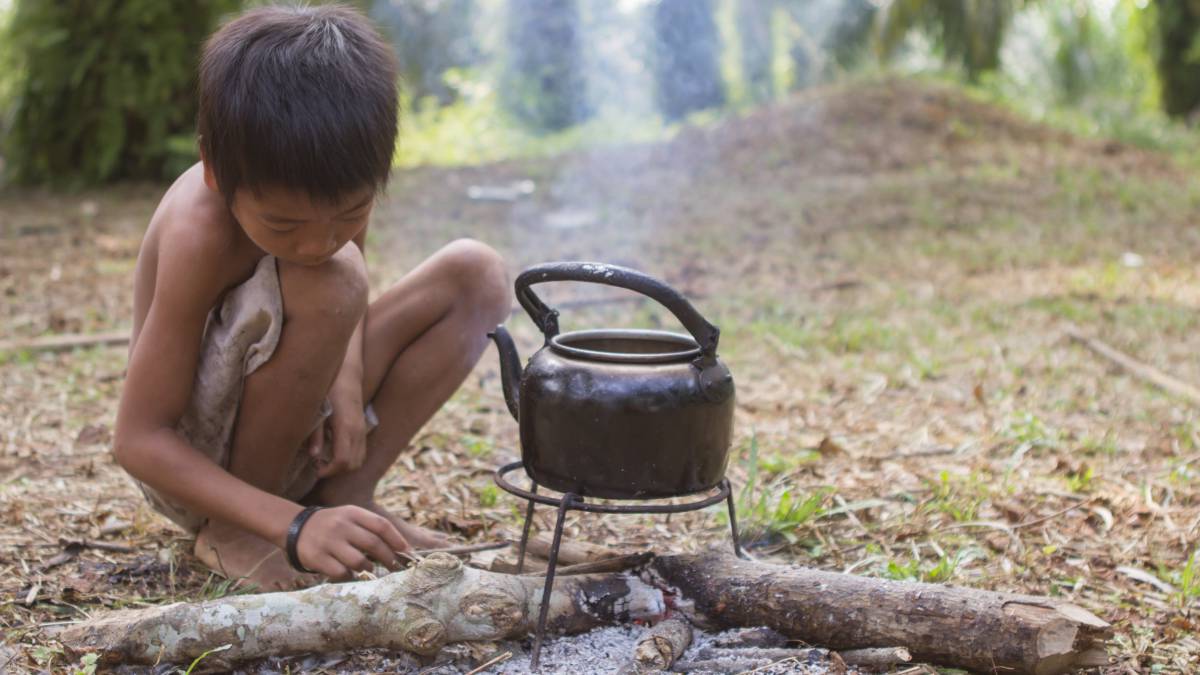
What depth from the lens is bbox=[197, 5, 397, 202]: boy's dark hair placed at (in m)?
1.93

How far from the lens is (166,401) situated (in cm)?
217

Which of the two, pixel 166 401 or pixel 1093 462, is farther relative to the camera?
pixel 1093 462

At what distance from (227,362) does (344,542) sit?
0.51 meters

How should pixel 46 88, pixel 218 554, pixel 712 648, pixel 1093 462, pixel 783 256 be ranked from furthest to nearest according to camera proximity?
pixel 46 88 → pixel 783 256 → pixel 1093 462 → pixel 218 554 → pixel 712 648

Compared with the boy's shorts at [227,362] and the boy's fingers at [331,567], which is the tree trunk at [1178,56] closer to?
the boy's shorts at [227,362]

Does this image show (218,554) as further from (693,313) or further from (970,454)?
(970,454)

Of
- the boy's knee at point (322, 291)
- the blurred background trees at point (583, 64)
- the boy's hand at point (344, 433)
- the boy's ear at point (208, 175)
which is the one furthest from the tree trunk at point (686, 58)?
the boy's ear at point (208, 175)

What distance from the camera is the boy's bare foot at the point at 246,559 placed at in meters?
2.37

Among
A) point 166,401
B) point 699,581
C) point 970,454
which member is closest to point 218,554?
point 166,401

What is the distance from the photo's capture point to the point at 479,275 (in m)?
2.58

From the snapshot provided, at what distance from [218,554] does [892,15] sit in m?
11.7

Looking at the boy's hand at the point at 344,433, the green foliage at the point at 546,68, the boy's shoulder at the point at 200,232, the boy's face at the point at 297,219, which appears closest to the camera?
the boy's face at the point at 297,219

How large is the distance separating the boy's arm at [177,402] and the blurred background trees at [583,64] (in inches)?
287

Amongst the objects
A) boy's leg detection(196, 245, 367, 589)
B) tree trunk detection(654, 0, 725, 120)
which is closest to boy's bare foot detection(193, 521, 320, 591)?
boy's leg detection(196, 245, 367, 589)
